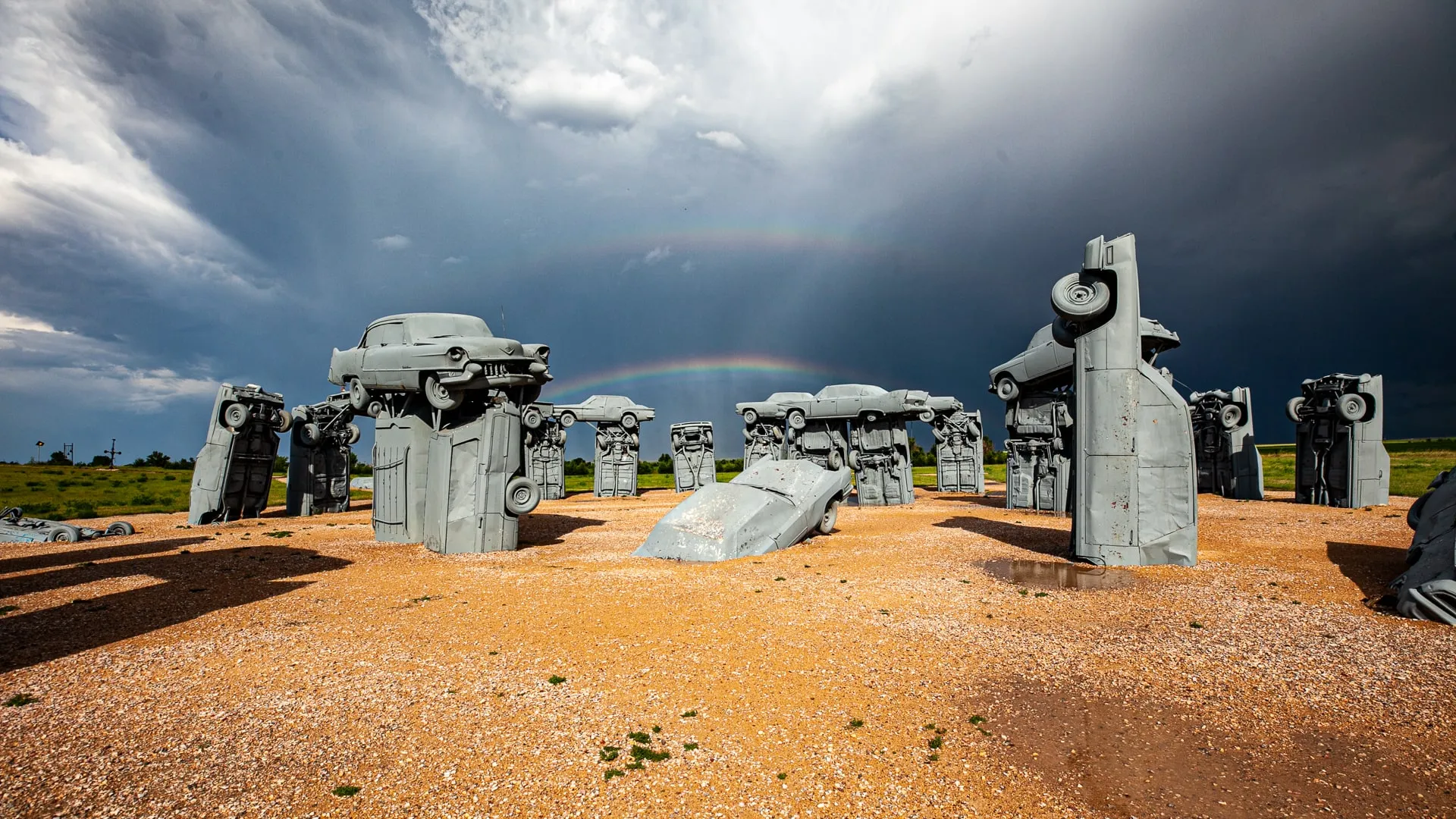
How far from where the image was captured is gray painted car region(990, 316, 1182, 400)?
19.8 m

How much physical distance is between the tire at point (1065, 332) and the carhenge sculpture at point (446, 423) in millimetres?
11295

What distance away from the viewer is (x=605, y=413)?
3531cm

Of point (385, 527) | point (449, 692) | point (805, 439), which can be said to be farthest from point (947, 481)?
point (449, 692)

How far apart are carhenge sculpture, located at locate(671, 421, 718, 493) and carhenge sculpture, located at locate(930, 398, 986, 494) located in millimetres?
13077

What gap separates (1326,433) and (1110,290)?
59.4 feet

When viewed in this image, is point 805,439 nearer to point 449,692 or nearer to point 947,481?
point 947,481

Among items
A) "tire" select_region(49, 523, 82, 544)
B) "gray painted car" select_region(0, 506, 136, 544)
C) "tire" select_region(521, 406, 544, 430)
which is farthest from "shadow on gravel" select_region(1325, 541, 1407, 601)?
"gray painted car" select_region(0, 506, 136, 544)

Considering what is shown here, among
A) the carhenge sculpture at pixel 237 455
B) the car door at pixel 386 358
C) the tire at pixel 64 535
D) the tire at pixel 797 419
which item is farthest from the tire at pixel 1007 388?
the tire at pixel 64 535

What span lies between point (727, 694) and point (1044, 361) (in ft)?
61.8

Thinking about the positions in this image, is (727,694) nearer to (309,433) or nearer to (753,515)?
(753,515)

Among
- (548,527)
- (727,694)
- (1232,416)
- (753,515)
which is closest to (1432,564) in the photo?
(727,694)

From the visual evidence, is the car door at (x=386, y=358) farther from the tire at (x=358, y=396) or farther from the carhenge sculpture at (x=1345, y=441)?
the carhenge sculpture at (x=1345, y=441)

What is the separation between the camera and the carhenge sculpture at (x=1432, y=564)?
743 cm

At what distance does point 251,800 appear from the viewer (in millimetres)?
4098
